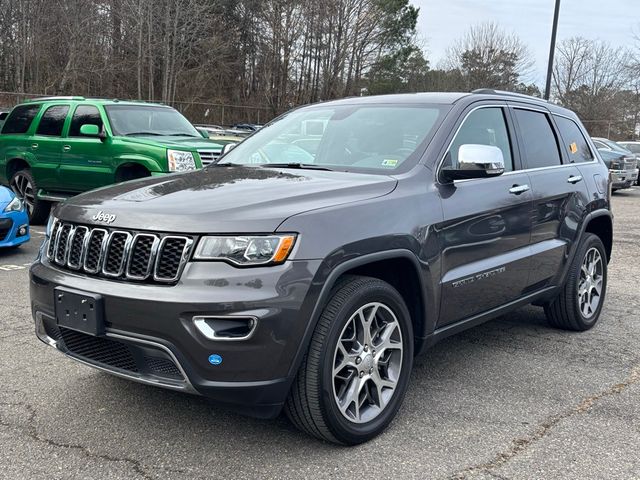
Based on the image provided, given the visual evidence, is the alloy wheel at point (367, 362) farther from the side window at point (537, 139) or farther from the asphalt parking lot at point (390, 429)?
the side window at point (537, 139)

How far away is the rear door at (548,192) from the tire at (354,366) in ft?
5.10

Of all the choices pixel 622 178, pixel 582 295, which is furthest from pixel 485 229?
pixel 622 178

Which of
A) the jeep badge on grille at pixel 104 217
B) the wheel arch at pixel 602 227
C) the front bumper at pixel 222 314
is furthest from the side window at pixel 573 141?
the jeep badge on grille at pixel 104 217

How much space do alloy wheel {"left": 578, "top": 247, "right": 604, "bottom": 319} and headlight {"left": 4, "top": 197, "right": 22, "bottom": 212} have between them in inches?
244

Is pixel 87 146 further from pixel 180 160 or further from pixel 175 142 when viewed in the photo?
pixel 180 160

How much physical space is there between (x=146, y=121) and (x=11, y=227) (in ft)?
10.1

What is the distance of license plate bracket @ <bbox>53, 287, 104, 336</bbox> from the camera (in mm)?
2959

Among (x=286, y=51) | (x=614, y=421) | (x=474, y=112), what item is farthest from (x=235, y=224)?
(x=286, y=51)

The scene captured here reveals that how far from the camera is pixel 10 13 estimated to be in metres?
28.7

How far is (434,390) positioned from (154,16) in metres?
30.9

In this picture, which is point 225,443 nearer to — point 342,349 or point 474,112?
point 342,349

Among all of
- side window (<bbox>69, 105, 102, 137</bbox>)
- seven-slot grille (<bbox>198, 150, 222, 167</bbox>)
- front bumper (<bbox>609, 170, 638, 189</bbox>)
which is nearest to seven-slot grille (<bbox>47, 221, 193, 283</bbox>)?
seven-slot grille (<bbox>198, 150, 222, 167</bbox>)

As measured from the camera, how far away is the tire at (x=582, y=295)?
5121 millimetres

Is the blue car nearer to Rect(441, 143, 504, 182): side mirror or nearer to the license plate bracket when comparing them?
the license plate bracket
